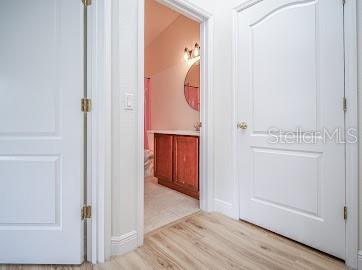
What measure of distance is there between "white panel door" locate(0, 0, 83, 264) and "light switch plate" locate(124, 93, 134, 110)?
311 millimetres

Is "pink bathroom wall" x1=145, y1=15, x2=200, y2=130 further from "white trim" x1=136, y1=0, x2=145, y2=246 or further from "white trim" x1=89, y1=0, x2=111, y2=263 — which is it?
"white trim" x1=89, y1=0, x2=111, y2=263

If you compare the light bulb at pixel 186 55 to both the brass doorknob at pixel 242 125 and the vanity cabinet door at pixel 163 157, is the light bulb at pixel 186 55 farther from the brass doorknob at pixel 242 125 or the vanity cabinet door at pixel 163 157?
the brass doorknob at pixel 242 125

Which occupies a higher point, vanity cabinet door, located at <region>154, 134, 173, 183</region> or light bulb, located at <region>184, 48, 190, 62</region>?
light bulb, located at <region>184, 48, 190, 62</region>

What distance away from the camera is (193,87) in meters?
3.47

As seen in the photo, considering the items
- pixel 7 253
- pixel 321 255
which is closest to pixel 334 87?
pixel 321 255

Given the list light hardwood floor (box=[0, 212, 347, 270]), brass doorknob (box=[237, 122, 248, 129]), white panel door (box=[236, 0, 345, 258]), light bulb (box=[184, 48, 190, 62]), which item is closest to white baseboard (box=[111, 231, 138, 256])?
light hardwood floor (box=[0, 212, 347, 270])

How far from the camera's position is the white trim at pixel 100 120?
1.40 meters

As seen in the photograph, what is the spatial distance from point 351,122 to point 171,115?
2.98 meters

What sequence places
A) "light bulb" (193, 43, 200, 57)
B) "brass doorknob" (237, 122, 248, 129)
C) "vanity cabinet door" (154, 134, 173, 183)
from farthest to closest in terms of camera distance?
"light bulb" (193, 43, 200, 57)
"vanity cabinet door" (154, 134, 173, 183)
"brass doorknob" (237, 122, 248, 129)

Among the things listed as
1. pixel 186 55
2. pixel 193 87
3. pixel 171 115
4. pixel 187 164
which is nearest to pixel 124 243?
pixel 187 164

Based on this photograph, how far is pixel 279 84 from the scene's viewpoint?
1.77m

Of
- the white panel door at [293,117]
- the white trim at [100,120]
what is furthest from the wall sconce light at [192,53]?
the white trim at [100,120]

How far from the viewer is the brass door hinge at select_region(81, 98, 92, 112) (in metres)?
1.41

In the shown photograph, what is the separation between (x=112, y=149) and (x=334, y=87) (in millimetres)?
1619
